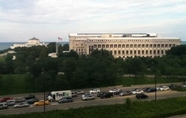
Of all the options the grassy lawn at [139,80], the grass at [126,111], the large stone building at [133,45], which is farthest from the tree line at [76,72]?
the large stone building at [133,45]

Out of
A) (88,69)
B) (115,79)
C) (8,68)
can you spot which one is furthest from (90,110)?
(8,68)

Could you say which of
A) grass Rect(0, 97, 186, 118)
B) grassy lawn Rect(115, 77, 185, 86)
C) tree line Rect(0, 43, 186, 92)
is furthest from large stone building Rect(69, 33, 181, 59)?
grass Rect(0, 97, 186, 118)

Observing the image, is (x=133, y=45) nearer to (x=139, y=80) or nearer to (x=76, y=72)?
(x=139, y=80)

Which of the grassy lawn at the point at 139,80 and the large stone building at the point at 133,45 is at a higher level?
the large stone building at the point at 133,45

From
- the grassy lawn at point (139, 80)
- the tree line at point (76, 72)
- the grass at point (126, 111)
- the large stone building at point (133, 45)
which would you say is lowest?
the grass at point (126, 111)

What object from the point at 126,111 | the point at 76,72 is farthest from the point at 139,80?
the point at 126,111

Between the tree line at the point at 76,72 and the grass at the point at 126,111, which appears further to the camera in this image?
the tree line at the point at 76,72

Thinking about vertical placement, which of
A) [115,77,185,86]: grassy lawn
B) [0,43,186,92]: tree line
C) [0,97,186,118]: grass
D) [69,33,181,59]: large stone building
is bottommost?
[0,97,186,118]: grass

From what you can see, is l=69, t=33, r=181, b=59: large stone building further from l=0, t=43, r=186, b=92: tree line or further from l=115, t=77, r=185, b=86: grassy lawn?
l=115, t=77, r=185, b=86: grassy lawn

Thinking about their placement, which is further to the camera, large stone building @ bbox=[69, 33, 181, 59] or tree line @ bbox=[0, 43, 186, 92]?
large stone building @ bbox=[69, 33, 181, 59]

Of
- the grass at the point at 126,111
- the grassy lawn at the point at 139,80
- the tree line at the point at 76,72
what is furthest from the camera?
the grassy lawn at the point at 139,80

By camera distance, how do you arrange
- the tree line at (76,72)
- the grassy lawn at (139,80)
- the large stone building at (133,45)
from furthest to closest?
the large stone building at (133,45) → the grassy lawn at (139,80) → the tree line at (76,72)

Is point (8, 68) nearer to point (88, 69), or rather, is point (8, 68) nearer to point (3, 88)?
point (3, 88)

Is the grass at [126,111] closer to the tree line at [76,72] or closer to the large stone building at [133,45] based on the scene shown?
the tree line at [76,72]
